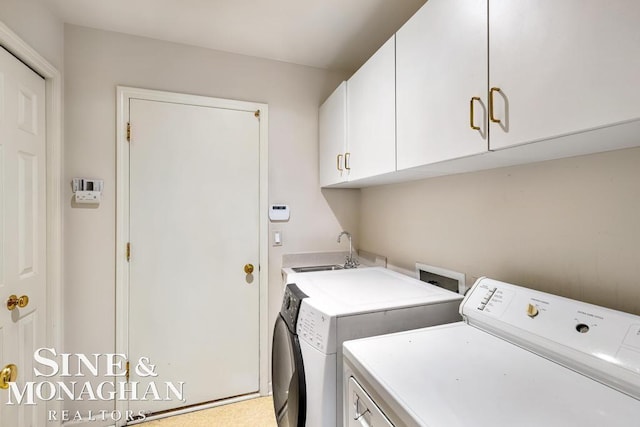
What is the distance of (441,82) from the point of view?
1.07 metres

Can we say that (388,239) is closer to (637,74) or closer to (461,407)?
(461,407)

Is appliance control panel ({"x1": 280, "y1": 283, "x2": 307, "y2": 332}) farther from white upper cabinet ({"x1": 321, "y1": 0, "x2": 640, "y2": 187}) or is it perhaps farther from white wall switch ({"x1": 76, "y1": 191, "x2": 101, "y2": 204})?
white wall switch ({"x1": 76, "y1": 191, "x2": 101, "y2": 204})

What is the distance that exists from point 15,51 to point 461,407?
225 centimetres

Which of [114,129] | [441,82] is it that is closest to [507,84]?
[441,82]

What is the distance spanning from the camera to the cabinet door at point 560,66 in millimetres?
601

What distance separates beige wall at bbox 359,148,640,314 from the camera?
0.87 m

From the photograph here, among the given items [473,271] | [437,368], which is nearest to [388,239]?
[473,271]

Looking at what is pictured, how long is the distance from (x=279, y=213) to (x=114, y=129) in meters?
1.21

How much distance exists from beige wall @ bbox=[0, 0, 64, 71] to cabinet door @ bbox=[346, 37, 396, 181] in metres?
1.69

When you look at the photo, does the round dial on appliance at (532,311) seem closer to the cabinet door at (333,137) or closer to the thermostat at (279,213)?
the cabinet door at (333,137)

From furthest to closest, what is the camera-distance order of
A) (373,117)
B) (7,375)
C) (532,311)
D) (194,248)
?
(194,248)
(373,117)
(7,375)
(532,311)

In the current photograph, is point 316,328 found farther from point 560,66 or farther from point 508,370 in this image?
point 560,66

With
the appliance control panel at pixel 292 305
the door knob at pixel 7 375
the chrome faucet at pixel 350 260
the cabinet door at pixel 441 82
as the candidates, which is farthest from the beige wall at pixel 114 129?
the cabinet door at pixel 441 82

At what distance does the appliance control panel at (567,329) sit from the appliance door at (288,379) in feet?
2.46
